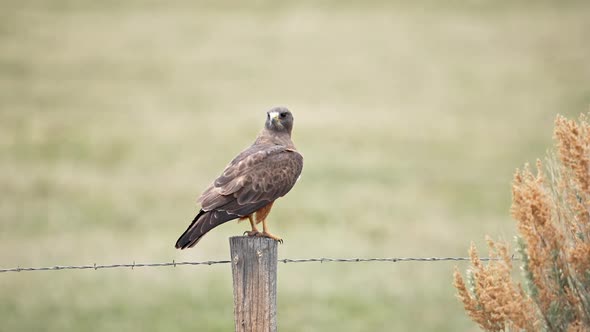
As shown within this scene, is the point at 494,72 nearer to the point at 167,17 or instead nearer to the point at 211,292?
the point at 167,17

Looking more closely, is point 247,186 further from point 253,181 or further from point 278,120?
point 278,120

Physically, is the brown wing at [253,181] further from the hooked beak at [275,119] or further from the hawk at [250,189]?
the hooked beak at [275,119]

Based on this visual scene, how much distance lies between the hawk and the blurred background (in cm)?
219

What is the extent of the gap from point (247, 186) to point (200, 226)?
910 millimetres

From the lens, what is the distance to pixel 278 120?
941 cm

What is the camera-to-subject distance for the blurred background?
18266 millimetres

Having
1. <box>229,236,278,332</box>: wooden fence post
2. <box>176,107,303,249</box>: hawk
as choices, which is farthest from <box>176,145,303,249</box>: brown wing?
<box>229,236,278,332</box>: wooden fence post

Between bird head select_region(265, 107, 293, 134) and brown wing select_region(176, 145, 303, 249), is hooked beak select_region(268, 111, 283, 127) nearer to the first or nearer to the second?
bird head select_region(265, 107, 293, 134)

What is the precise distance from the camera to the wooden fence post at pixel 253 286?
19.2ft

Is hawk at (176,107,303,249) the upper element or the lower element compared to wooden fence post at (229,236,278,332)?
upper

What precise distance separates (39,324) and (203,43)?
30.5 meters

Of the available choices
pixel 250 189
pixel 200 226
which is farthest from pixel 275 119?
pixel 200 226

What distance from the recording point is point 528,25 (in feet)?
158

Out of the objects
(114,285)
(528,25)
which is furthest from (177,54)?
(114,285)
